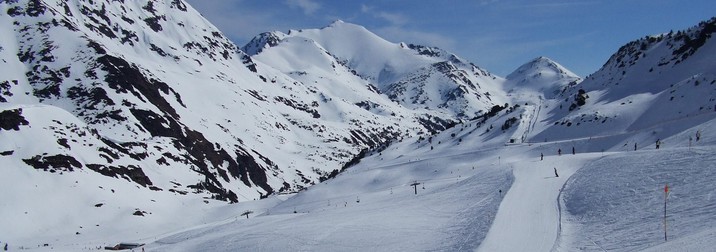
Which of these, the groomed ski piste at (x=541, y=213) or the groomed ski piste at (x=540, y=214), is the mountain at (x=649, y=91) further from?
the groomed ski piste at (x=540, y=214)

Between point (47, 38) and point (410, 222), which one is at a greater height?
point (47, 38)

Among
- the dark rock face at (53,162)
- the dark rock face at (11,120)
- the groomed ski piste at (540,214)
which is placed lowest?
the groomed ski piste at (540,214)

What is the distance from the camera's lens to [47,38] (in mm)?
145250

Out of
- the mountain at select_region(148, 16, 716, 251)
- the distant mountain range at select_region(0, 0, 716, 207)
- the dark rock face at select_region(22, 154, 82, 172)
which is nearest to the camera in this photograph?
the mountain at select_region(148, 16, 716, 251)

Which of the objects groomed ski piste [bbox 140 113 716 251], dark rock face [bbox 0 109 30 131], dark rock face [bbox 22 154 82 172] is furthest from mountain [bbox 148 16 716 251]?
dark rock face [bbox 0 109 30 131]

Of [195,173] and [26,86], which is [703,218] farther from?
[26,86]

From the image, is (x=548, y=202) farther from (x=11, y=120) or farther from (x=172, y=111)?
(x=172, y=111)

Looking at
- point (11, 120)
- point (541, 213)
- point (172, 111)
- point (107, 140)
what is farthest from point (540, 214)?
point (172, 111)

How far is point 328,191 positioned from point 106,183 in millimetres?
36372

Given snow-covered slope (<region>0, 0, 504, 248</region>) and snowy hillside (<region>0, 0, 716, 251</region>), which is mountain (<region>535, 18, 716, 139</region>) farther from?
snow-covered slope (<region>0, 0, 504, 248</region>)

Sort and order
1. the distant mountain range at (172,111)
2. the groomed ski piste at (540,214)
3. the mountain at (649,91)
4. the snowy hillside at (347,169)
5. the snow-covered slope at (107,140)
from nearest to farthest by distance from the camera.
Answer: the groomed ski piste at (540,214), the snowy hillside at (347,169), the mountain at (649,91), the snow-covered slope at (107,140), the distant mountain range at (172,111)

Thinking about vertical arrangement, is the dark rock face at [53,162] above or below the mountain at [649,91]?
below

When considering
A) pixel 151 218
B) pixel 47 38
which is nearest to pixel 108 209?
pixel 151 218

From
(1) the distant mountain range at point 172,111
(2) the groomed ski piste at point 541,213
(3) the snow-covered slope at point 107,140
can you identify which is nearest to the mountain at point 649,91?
(1) the distant mountain range at point 172,111
